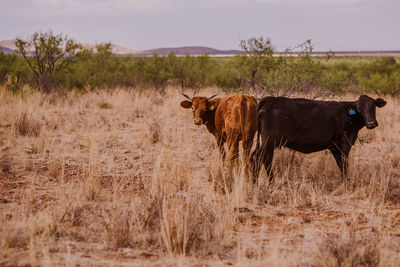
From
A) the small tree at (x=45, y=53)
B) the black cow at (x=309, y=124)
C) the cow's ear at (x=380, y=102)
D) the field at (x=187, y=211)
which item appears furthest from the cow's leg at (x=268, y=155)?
the small tree at (x=45, y=53)

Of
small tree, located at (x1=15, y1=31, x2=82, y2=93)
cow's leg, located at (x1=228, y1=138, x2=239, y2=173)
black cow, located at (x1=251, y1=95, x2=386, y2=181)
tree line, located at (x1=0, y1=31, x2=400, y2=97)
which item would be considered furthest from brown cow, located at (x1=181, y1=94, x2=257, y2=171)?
small tree, located at (x1=15, y1=31, x2=82, y2=93)

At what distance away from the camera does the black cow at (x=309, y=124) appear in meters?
6.54

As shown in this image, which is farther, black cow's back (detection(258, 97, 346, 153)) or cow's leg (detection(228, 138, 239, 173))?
cow's leg (detection(228, 138, 239, 173))

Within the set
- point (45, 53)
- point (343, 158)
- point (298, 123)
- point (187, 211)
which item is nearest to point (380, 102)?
point (343, 158)

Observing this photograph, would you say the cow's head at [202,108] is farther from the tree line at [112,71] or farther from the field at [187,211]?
the tree line at [112,71]

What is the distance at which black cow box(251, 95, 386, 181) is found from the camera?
6539 millimetres

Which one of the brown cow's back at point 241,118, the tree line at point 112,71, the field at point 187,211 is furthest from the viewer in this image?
the tree line at point 112,71

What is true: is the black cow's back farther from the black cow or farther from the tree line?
the tree line

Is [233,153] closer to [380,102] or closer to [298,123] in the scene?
[298,123]

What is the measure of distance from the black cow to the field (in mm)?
506

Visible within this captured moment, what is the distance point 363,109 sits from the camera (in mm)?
6582

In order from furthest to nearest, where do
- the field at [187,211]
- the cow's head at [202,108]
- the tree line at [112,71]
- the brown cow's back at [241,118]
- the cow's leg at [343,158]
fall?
the tree line at [112,71], the cow's head at [202,108], the brown cow's back at [241,118], the cow's leg at [343,158], the field at [187,211]

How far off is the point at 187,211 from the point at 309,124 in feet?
9.23

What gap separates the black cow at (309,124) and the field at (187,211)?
0.51m
